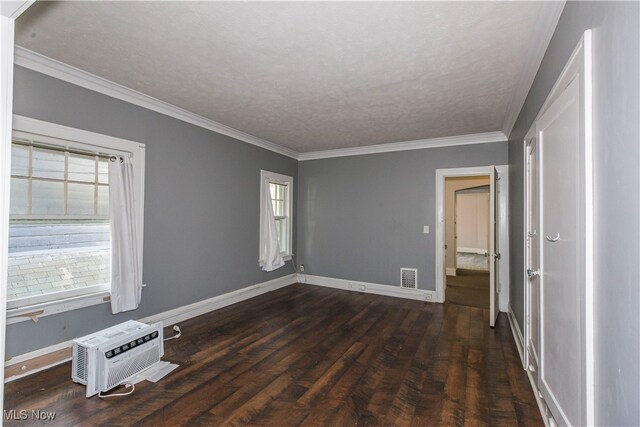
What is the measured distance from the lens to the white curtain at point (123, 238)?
9.61ft

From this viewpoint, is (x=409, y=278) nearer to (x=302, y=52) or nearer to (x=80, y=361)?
(x=302, y=52)

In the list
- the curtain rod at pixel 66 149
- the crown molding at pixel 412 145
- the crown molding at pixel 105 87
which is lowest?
the curtain rod at pixel 66 149

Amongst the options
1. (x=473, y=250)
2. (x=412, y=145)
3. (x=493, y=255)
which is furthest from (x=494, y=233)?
(x=473, y=250)

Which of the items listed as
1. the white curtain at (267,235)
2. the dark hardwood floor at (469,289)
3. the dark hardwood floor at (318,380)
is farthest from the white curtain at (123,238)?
the dark hardwood floor at (469,289)

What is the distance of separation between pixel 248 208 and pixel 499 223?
144 inches

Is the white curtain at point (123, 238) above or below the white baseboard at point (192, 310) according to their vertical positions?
above

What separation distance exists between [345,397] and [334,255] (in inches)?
135

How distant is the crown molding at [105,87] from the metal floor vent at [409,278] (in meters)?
3.44

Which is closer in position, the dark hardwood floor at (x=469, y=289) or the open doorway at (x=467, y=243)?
the dark hardwood floor at (x=469, y=289)

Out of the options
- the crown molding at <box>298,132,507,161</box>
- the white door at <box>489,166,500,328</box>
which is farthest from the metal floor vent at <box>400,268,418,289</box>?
the crown molding at <box>298,132,507,161</box>

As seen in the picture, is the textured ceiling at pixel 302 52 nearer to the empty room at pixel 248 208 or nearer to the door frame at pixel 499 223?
the empty room at pixel 248 208

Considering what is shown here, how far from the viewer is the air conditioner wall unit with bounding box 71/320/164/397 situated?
7.14 ft

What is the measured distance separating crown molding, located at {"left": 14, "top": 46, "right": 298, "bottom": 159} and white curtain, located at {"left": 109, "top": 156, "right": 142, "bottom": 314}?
0.65m

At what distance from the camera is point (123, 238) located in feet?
9.80
